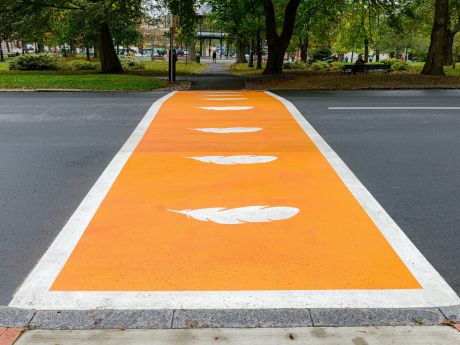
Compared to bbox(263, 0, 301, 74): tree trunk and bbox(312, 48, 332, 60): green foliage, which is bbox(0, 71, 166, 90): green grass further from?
bbox(312, 48, 332, 60): green foliage

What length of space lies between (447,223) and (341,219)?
3.61 feet

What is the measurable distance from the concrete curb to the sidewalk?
73 mm

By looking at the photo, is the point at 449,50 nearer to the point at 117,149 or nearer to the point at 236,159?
the point at 236,159

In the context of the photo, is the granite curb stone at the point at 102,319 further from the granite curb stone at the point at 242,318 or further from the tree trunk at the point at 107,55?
the tree trunk at the point at 107,55

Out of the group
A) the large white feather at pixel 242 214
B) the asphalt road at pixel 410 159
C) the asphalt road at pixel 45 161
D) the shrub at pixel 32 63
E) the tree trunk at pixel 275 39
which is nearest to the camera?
the asphalt road at pixel 45 161

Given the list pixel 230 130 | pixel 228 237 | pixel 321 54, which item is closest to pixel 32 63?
pixel 230 130

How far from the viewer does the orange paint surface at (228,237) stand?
4.06m

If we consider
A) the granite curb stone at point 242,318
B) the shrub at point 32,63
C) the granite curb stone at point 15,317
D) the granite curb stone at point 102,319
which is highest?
the shrub at point 32,63

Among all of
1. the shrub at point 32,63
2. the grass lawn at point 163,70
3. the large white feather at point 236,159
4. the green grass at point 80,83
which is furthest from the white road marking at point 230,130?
the shrub at point 32,63

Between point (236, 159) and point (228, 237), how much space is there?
10.5 ft

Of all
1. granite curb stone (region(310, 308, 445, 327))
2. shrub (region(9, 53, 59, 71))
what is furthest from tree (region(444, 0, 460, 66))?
granite curb stone (region(310, 308, 445, 327))

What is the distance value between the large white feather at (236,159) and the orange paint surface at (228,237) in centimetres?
18

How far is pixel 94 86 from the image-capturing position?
19.1 meters

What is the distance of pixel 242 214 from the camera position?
5555mm
